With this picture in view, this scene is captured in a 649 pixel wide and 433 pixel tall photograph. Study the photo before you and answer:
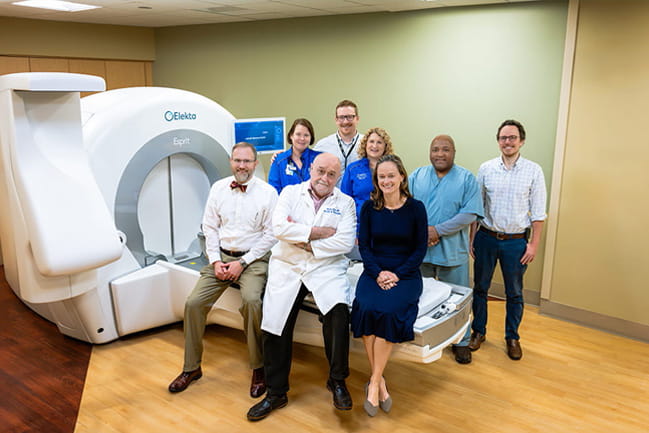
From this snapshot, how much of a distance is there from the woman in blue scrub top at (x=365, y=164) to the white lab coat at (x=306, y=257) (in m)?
0.39

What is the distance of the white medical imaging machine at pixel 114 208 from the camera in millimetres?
2809

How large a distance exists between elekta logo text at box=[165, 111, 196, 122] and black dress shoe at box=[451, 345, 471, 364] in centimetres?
227

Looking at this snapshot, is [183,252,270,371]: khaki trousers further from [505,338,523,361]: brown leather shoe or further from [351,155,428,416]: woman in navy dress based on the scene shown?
[505,338,523,361]: brown leather shoe

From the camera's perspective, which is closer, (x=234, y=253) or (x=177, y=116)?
(x=234, y=253)

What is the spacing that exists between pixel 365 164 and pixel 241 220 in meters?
0.79

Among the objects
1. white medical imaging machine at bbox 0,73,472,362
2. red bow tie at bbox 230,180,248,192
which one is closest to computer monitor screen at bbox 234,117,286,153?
white medical imaging machine at bbox 0,73,472,362

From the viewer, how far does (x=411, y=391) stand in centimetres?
294

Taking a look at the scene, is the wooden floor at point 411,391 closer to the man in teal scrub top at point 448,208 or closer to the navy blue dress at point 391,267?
the man in teal scrub top at point 448,208

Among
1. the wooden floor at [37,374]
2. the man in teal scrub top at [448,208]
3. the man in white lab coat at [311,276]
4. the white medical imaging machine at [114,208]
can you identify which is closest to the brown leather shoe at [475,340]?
the man in teal scrub top at [448,208]

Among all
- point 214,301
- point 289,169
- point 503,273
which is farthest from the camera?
point 289,169

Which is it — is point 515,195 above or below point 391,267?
above

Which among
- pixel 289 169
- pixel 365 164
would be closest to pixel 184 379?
pixel 289 169

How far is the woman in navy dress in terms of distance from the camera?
8.43 ft

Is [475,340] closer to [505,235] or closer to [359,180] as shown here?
[505,235]
